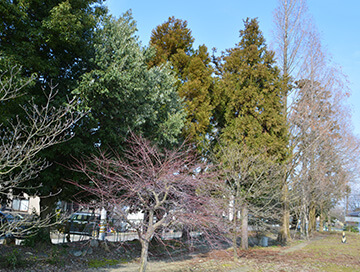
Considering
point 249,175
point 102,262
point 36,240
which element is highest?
point 249,175

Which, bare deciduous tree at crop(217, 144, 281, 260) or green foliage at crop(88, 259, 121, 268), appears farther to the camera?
bare deciduous tree at crop(217, 144, 281, 260)

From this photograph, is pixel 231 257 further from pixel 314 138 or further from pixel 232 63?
pixel 314 138

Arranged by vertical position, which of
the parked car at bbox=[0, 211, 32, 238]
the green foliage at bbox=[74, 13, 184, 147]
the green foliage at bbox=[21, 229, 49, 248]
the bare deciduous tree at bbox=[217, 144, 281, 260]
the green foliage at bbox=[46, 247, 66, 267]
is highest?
the green foliage at bbox=[74, 13, 184, 147]

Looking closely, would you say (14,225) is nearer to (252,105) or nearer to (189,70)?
(189,70)

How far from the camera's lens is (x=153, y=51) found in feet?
46.3

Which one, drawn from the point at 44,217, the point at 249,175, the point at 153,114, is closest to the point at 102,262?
the point at 44,217

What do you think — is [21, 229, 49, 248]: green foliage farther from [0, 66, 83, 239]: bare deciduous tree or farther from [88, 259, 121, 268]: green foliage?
[88, 259, 121, 268]: green foliage

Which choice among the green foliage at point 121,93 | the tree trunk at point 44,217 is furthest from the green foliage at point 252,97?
the tree trunk at point 44,217

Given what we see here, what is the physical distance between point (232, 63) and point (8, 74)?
14.2 metres

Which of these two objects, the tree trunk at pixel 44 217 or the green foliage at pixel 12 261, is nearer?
the green foliage at pixel 12 261

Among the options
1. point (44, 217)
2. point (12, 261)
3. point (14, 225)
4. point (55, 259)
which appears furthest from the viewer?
point (44, 217)

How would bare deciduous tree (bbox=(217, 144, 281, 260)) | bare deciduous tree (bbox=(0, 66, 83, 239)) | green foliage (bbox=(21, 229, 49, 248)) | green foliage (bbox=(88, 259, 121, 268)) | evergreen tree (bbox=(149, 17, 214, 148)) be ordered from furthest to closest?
evergreen tree (bbox=(149, 17, 214, 148))
bare deciduous tree (bbox=(217, 144, 281, 260))
green foliage (bbox=(21, 229, 49, 248))
green foliage (bbox=(88, 259, 121, 268))
bare deciduous tree (bbox=(0, 66, 83, 239))

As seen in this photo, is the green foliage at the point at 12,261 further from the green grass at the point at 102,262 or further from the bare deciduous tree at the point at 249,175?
the bare deciduous tree at the point at 249,175

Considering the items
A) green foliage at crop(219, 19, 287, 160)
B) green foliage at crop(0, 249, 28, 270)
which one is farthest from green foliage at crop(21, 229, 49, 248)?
green foliage at crop(219, 19, 287, 160)
